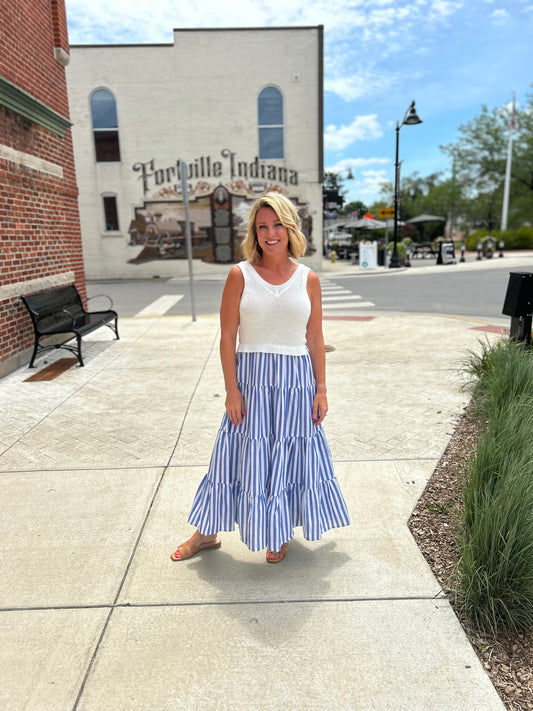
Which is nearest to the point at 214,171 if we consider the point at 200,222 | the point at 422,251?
the point at 200,222

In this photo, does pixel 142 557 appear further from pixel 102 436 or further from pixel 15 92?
pixel 15 92

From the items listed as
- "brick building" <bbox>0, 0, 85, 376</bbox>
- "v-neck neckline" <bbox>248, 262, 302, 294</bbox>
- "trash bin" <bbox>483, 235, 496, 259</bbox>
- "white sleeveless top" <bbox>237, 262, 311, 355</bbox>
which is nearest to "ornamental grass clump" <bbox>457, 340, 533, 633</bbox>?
"white sleeveless top" <bbox>237, 262, 311, 355</bbox>

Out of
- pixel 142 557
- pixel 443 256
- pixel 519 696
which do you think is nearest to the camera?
pixel 519 696

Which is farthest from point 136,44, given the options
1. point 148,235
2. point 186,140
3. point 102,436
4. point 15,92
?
point 102,436

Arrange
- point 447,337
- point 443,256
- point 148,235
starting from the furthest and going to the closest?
1. point 443,256
2. point 148,235
3. point 447,337

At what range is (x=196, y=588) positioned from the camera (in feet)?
8.63

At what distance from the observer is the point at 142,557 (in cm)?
288

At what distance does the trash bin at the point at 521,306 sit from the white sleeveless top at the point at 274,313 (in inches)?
156

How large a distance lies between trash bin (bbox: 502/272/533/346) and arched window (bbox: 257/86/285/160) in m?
21.3

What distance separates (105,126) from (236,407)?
25853mm

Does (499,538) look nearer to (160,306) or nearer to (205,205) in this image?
(160,306)

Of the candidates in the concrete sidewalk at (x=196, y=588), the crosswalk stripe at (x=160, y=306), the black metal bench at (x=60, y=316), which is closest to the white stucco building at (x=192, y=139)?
the crosswalk stripe at (x=160, y=306)

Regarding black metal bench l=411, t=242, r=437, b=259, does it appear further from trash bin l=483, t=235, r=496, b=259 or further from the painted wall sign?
the painted wall sign

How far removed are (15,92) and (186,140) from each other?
1937cm
